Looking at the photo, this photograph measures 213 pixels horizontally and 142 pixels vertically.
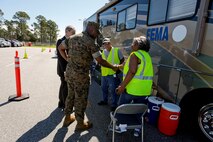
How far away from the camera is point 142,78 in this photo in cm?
268

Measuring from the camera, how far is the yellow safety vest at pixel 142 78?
8.54ft

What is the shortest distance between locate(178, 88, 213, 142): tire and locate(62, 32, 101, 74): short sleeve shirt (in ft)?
6.06

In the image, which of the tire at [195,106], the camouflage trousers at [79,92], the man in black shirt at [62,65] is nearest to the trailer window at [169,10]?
the tire at [195,106]

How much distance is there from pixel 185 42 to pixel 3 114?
160 inches

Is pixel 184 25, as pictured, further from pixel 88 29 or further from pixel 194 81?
pixel 88 29

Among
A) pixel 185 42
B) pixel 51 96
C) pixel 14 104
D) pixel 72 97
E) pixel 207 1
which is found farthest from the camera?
pixel 51 96

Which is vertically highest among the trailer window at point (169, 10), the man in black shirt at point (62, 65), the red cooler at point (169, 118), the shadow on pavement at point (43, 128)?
the trailer window at point (169, 10)

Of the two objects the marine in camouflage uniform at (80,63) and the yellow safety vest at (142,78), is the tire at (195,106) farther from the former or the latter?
the marine in camouflage uniform at (80,63)

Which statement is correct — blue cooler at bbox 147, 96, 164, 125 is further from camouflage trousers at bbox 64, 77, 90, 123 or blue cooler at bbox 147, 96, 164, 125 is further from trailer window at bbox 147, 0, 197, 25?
trailer window at bbox 147, 0, 197, 25

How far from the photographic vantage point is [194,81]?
113 inches

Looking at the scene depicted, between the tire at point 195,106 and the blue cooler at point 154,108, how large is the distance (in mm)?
416

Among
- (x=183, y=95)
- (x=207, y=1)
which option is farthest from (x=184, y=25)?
(x=183, y=95)

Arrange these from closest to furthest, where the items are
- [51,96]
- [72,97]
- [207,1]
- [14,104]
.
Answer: [207,1] < [72,97] < [14,104] < [51,96]

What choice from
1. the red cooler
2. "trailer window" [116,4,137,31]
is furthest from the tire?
"trailer window" [116,4,137,31]
